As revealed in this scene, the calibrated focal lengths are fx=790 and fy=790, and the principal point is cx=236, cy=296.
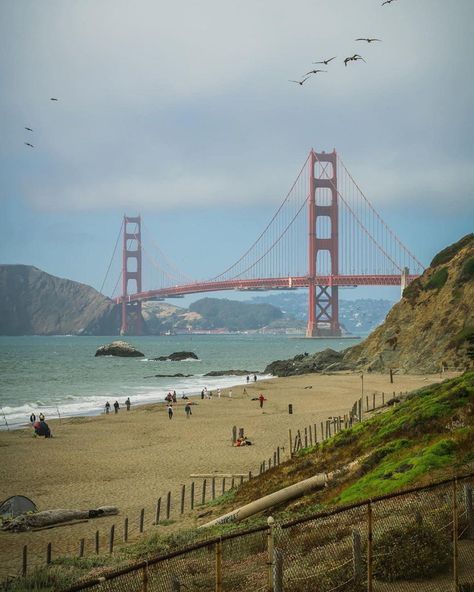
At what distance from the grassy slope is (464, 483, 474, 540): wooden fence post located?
2526 millimetres

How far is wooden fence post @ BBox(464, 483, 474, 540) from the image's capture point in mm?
9094

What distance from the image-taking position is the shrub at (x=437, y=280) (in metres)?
62.0

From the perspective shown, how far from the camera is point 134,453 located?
28.9m

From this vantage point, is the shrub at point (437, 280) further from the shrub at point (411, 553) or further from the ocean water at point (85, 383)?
the shrub at point (411, 553)

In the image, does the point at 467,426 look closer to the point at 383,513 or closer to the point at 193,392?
the point at 383,513

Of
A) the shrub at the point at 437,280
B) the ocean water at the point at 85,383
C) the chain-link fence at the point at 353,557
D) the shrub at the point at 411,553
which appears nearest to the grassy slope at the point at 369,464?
the chain-link fence at the point at 353,557

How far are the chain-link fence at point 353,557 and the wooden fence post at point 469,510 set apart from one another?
12mm

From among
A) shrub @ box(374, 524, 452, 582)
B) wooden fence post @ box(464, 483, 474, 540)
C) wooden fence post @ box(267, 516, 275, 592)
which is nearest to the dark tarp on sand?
shrub @ box(374, 524, 452, 582)

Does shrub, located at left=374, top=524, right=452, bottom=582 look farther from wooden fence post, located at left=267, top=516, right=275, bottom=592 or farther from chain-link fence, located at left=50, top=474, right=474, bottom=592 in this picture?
wooden fence post, located at left=267, top=516, right=275, bottom=592

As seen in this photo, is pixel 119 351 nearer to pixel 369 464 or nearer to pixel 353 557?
Result: pixel 369 464

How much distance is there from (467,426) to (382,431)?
2974 mm

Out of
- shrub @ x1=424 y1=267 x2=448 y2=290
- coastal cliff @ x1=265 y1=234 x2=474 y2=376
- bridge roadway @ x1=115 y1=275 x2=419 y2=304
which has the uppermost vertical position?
bridge roadway @ x1=115 y1=275 x2=419 y2=304

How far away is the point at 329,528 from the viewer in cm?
954

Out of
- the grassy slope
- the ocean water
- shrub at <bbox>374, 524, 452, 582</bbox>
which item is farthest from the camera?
the ocean water
